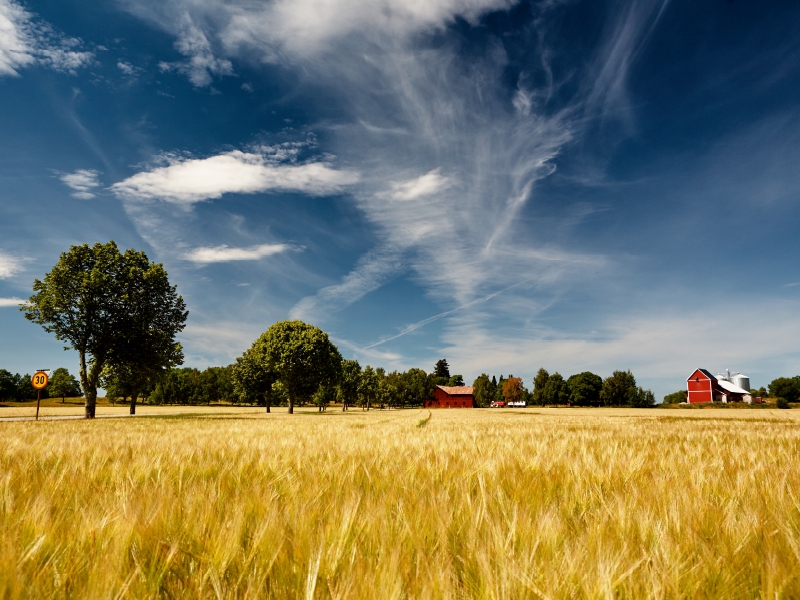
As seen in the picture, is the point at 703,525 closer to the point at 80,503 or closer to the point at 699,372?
the point at 80,503

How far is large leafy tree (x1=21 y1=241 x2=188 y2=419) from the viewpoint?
27312mm

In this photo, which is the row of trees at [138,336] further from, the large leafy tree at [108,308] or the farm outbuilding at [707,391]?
the farm outbuilding at [707,391]

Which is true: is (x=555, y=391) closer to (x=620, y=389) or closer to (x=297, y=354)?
(x=620, y=389)

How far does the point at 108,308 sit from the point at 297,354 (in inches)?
916

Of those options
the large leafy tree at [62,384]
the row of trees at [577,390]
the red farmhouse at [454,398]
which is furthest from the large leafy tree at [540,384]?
the large leafy tree at [62,384]

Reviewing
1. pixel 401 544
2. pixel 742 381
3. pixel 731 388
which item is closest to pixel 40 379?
pixel 401 544

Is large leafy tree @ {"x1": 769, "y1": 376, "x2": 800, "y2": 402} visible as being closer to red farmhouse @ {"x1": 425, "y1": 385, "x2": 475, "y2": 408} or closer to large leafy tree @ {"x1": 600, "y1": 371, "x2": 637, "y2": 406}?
large leafy tree @ {"x1": 600, "y1": 371, "x2": 637, "y2": 406}

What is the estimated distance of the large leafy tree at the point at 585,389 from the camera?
146750mm

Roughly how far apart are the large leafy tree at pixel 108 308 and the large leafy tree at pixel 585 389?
144m

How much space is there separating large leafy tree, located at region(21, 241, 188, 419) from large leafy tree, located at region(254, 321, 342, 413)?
1913 centimetres

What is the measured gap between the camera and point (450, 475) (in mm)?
3150

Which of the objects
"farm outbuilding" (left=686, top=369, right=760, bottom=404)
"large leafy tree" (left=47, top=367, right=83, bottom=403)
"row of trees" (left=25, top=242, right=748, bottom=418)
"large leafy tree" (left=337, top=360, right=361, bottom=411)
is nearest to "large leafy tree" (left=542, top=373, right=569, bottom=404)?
"farm outbuilding" (left=686, top=369, right=760, bottom=404)

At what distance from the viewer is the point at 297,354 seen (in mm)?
49438

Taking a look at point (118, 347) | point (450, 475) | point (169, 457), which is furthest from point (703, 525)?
point (118, 347)
